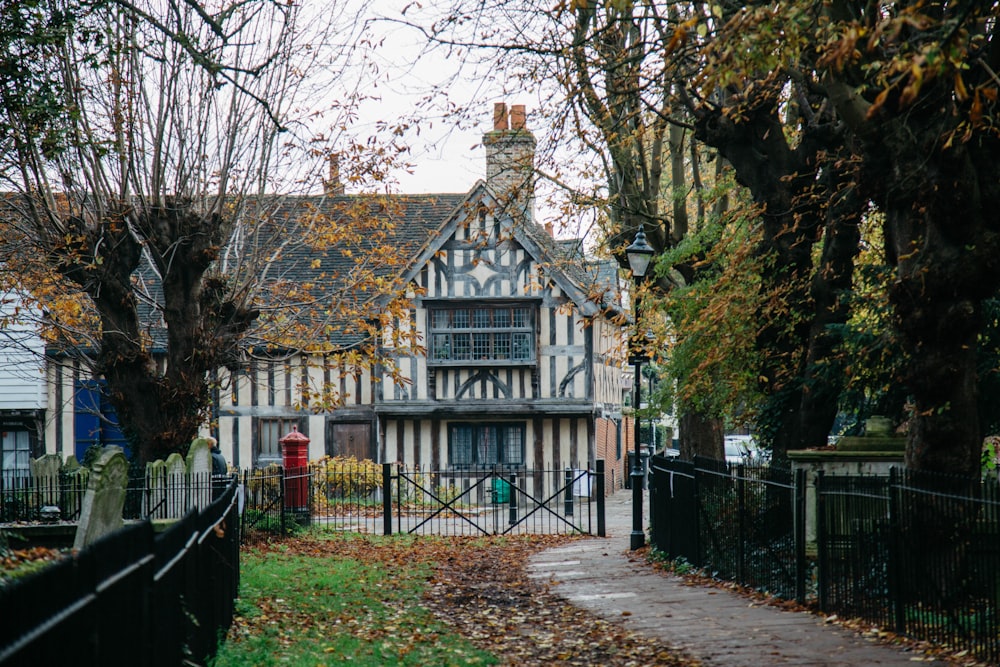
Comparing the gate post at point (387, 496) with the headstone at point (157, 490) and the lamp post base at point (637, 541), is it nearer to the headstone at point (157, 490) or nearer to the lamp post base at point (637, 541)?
the lamp post base at point (637, 541)

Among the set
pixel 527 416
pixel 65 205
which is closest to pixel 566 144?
pixel 65 205

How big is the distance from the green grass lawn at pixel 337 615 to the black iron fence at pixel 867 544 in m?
3.55

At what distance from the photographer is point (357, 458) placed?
3378 cm

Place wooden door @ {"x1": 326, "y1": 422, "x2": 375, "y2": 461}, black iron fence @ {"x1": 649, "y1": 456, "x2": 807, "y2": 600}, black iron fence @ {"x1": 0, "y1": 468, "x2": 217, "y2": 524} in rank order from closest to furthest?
black iron fence @ {"x1": 649, "y1": 456, "x2": 807, "y2": 600} → black iron fence @ {"x1": 0, "y1": 468, "x2": 217, "y2": 524} → wooden door @ {"x1": 326, "y1": 422, "x2": 375, "y2": 461}

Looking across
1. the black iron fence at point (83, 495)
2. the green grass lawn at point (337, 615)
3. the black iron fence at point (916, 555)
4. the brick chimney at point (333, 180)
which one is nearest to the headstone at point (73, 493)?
the black iron fence at point (83, 495)

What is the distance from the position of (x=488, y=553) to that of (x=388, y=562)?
2756 mm

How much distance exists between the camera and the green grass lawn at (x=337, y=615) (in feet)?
30.3

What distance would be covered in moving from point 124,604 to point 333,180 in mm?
17181

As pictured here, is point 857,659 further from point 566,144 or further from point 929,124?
point 566,144

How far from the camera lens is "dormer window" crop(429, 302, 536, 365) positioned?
33.2 meters

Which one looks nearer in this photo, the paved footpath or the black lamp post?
the paved footpath

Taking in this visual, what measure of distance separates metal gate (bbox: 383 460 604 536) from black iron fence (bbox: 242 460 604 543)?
24 mm

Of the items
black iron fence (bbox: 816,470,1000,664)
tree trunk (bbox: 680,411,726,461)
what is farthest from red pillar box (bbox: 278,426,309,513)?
black iron fence (bbox: 816,470,1000,664)

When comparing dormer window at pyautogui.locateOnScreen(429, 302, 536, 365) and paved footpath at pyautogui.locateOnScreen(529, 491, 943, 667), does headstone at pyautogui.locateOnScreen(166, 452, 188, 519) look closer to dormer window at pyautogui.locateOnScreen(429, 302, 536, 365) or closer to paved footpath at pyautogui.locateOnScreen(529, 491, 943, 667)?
paved footpath at pyautogui.locateOnScreen(529, 491, 943, 667)
